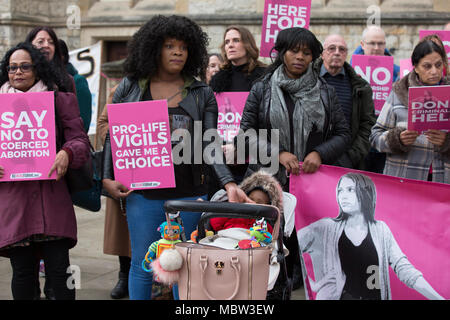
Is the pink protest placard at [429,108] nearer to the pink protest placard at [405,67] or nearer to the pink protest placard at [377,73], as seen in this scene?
the pink protest placard at [377,73]

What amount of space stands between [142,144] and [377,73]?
3159mm

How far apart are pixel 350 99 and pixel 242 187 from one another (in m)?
1.71

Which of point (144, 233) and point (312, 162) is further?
point (312, 162)

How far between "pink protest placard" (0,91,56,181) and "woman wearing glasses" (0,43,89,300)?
0.05m

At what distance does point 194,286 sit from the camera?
2795mm

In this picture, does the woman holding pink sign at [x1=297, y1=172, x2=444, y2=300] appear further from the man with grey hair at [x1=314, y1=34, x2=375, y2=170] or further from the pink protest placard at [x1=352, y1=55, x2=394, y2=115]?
the pink protest placard at [x1=352, y1=55, x2=394, y2=115]

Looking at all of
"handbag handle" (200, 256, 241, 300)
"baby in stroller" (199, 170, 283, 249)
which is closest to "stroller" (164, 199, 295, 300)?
"handbag handle" (200, 256, 241, 300)

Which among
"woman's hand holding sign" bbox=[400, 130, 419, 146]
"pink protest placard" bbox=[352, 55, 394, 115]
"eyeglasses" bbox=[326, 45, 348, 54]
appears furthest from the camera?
"pink protest placard" bbox=[352, 55, 394, 115]

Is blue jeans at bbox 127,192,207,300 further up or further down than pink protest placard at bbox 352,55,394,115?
further down

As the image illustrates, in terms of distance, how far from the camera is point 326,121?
4.16m

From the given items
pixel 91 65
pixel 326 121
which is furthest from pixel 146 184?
pixel 91 65

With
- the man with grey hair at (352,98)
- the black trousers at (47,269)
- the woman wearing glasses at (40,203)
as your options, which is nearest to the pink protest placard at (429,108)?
the man with grey hair at (352,98)

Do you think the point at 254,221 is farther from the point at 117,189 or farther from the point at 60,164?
the point at 60,164

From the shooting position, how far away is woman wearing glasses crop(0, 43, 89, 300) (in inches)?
144
